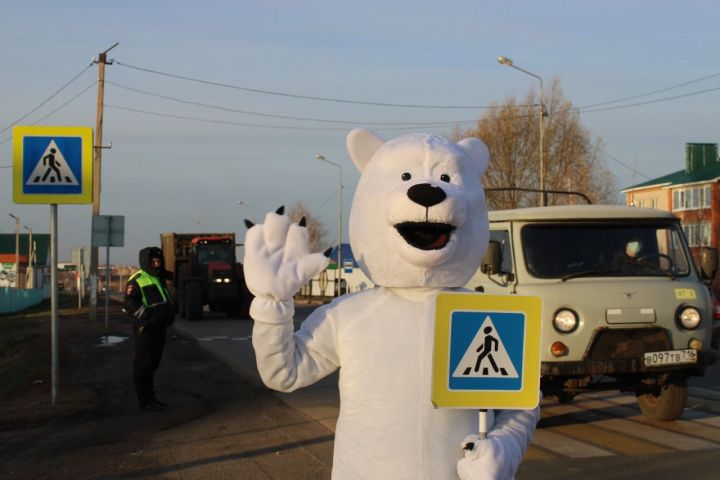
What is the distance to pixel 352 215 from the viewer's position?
450 cm

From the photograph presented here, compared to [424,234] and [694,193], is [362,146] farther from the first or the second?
[694,193]

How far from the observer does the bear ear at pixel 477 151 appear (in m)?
4.66

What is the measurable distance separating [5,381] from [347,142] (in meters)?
12.4

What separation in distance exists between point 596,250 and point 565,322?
1000mm

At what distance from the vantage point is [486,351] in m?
3.92

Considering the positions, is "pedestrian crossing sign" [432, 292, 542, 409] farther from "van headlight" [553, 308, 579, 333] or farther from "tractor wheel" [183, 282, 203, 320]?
"tractor wheel" [183, 282, 203, 320]

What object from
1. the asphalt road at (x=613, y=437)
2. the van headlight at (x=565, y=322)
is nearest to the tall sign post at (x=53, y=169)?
the asphalt road at (x=613, y=437)

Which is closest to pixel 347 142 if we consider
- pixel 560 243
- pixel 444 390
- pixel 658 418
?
pixel 444 390

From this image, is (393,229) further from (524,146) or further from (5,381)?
(524,146)

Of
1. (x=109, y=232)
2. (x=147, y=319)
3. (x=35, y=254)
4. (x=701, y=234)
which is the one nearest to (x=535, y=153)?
(x=701, y=234)

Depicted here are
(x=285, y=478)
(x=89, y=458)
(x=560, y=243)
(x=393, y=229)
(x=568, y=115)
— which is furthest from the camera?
(x=568, y=115)

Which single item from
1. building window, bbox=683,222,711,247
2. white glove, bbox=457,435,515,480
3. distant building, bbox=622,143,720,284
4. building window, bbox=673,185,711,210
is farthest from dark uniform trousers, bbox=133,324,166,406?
building window, bbox=673,185,711,210

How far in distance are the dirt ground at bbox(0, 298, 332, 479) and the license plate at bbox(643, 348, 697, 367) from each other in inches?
129

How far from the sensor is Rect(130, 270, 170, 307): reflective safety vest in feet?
38.5
